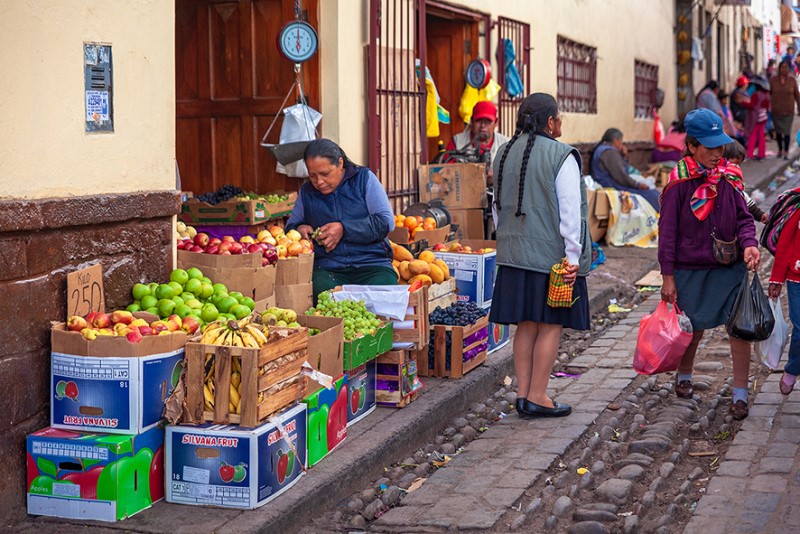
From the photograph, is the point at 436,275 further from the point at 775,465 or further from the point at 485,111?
the point at 485,111

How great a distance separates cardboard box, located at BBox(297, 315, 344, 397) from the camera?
5.39 meters

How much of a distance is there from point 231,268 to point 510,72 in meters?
7.17

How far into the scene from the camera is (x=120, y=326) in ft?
15.9

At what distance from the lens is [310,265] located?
676cm

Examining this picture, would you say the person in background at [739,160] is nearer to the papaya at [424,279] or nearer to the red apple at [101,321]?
the papaya at [424,279]

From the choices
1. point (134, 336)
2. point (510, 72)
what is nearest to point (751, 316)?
point (134, 336)

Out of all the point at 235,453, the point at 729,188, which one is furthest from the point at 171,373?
the point at 729,188

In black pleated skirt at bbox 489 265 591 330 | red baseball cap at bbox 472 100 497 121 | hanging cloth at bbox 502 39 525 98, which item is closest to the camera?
black pleated skirt at bbox 489 265 591 330

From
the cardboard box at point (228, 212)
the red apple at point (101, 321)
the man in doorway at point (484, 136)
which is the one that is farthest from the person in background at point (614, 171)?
→ the red apple at point (101, 321)

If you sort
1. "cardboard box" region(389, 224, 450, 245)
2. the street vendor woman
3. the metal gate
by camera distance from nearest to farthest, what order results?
the street vendor woman
"cardboard box" region(389, 224, 450, 245)
the metal gate

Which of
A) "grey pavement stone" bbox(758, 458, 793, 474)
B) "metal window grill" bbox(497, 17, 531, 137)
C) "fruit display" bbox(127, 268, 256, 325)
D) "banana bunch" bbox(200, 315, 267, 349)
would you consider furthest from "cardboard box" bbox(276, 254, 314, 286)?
"metal window grill" bbox(497, 17, 531, 137)

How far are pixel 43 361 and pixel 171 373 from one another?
1.86ft

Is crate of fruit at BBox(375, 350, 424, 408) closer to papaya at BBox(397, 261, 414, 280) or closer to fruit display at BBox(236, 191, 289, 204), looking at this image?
papaya at BBox(397, 261, 414, 280)

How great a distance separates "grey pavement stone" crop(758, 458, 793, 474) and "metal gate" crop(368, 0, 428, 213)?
14.8ft
